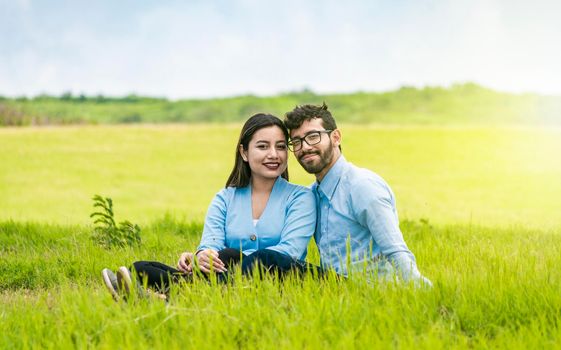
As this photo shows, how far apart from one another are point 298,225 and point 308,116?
745 millimetres

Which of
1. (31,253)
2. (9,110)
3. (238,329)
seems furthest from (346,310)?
(9,110)

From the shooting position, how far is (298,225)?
172 inches

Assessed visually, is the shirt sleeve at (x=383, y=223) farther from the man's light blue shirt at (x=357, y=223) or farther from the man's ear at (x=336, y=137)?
the man's ear at (x=336, y=137)

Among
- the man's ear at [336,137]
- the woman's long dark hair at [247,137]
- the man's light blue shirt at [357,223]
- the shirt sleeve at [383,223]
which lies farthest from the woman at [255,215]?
the shirt sleeve at [383,223]

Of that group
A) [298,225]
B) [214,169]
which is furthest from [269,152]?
[214,169]

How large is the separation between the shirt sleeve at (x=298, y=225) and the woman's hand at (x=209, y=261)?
1.15ft

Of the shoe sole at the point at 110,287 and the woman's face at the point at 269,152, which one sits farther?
the woman's face at the point at 269,152

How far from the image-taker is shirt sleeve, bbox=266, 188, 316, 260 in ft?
14.2

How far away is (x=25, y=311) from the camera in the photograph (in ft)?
13.1

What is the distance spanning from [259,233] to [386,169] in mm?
9815

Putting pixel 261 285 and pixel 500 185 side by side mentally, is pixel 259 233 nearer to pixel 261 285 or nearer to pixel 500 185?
pixel 261 285

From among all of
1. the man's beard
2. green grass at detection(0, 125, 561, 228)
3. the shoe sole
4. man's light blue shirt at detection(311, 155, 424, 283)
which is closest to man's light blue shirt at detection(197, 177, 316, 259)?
man's light blue shirt at detection(311, 155, 424, 283)

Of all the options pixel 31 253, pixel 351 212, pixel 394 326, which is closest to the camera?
pixel 394 326

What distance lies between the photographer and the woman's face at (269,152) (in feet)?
14.8
